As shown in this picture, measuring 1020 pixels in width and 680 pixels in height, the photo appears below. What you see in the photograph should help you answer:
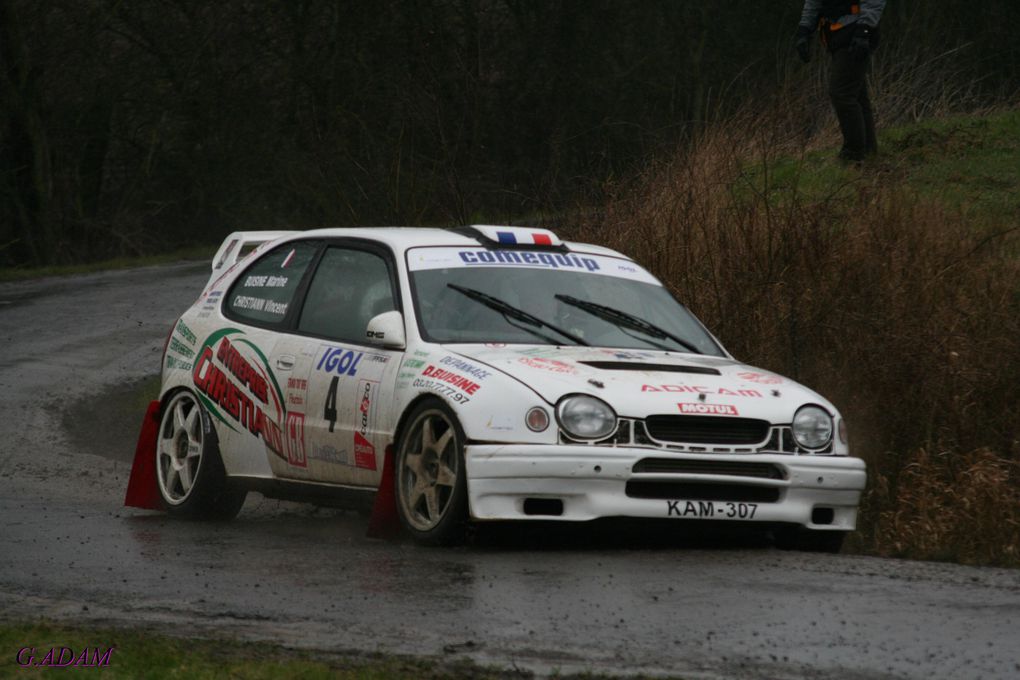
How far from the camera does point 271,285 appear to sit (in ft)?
32.4

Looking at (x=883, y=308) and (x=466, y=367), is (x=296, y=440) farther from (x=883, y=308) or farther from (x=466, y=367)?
(x=883, y=308)

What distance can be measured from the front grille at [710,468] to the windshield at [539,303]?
1148 millimetres

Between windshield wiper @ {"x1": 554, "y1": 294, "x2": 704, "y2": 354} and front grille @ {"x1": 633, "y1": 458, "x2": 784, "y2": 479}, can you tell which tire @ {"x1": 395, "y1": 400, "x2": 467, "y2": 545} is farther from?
windshield wiper @ {"x1": 554, "y1": 294, "x2": 704, "y2": 354}

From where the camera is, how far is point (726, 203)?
525 inches

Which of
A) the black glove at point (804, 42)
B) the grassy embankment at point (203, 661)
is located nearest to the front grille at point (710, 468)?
the grassy embankment at point (203, 661)

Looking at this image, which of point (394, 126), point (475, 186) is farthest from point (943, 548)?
point (394, 126)

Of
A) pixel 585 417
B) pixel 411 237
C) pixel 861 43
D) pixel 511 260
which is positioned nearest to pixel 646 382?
pixel 585 417

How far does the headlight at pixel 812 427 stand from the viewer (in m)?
8.09

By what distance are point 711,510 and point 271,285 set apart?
123 inches

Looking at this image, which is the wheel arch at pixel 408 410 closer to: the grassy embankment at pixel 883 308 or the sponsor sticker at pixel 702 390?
the sponsor sticker at pixel 702 390

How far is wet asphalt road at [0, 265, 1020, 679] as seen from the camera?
17.9 feet

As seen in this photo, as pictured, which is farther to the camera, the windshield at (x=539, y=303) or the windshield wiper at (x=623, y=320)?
the windshield wiper at (x=623, y=320)

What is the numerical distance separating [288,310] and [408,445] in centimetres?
162

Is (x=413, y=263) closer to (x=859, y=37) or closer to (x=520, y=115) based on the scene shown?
(x=859, y=37)
